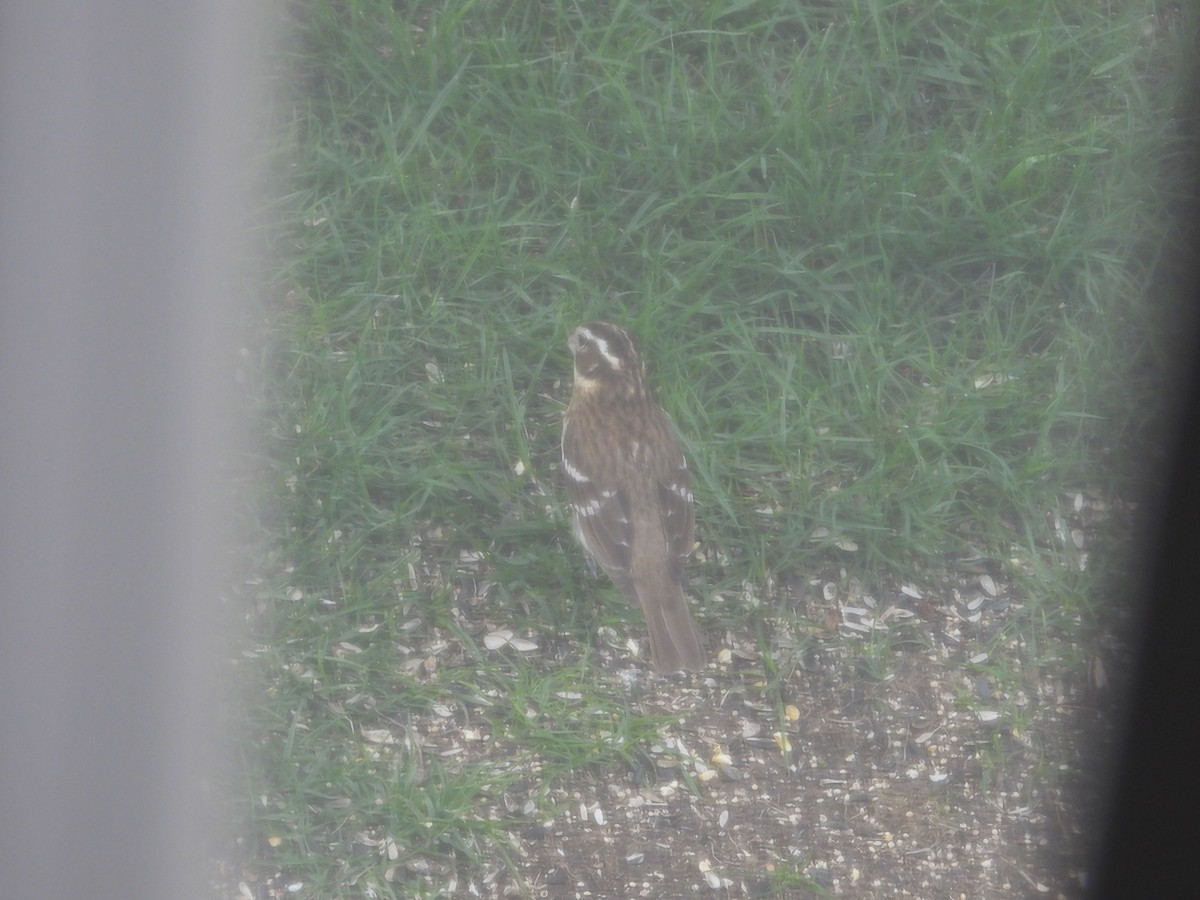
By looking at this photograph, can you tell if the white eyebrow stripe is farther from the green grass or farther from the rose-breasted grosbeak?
the green grass

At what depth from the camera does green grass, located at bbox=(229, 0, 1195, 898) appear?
3389mm

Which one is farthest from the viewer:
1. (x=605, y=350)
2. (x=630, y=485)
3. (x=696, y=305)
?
(x=696, y=305)

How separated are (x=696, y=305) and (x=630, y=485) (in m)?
0.74

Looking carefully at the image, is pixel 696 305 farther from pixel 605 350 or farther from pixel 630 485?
pixel 630 485

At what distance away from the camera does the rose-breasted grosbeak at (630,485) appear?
3.24m

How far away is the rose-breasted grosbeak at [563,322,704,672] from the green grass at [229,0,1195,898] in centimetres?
13

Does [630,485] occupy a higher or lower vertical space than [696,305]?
lower

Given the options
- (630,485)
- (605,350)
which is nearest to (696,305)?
(605,350)

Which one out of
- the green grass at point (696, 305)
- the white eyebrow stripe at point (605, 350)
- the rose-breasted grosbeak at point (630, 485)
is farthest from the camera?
the white eyebrow stripe at point (605, 350)

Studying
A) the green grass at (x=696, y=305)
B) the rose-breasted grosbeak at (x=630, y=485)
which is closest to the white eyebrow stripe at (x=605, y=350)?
the rose-breasted grosbeak at (x=630, y=485)

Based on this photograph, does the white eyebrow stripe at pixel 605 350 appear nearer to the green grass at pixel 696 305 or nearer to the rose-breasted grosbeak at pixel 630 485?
the rose-breasted grosbeak at pixel 630 485

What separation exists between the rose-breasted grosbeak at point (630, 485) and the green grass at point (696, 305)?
0.41 feet

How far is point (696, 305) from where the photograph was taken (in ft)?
12.4

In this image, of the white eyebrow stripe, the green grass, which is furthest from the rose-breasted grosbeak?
the green grass
